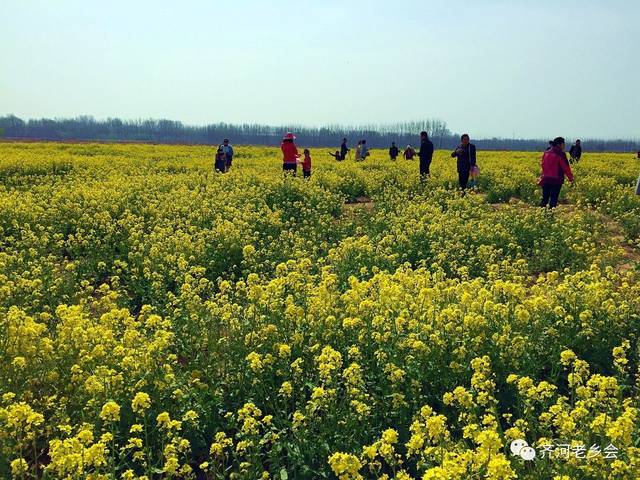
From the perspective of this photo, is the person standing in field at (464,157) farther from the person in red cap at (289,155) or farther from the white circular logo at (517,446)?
the white circular logo at (517,446)

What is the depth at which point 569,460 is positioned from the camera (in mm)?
3262

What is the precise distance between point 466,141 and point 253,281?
34.3ft

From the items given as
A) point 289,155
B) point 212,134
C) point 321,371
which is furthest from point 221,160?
point 212,134

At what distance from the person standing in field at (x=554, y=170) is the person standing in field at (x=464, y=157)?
2580 mm

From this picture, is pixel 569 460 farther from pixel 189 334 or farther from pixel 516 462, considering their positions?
pixel 189 334

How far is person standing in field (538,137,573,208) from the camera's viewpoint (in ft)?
41.5

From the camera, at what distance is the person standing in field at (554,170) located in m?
12.7

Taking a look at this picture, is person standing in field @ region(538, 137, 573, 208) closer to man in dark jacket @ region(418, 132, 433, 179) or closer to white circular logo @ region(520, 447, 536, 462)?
man in dark jacket @ region(418, 132, 433, 179)

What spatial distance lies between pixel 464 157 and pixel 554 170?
3.36 m

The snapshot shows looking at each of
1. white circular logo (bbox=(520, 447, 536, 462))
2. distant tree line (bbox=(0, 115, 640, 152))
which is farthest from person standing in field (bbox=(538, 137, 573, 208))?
distant tree line (bbox=(0, 115, 640, 152))

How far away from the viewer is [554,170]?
12797mm

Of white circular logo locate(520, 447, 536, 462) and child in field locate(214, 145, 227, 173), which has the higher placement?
child in field locate(214, 145, 227, 173)

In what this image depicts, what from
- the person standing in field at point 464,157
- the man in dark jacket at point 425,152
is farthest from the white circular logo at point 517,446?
the man in dark jacket at point 425,152

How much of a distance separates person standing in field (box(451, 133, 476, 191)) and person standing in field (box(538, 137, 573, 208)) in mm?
2580
